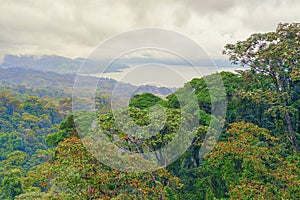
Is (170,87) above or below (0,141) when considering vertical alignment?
above

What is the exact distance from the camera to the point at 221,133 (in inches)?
411

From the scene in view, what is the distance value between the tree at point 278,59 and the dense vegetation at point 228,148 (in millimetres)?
33

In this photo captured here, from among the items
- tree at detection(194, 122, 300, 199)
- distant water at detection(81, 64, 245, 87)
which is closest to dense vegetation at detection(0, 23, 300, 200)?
tree at detection(194, 122, 300, 199)

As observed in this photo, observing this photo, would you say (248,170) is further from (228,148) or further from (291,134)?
(291,134)

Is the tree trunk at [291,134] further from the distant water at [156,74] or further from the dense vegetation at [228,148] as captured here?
the distant water at [156,74]

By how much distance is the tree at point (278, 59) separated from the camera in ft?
32.1

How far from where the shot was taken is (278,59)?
10.2m

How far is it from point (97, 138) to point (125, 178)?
1.42 m

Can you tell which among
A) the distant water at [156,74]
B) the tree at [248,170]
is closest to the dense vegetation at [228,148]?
the tree at [248,170]

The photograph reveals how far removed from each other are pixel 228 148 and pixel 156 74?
3.08 meters

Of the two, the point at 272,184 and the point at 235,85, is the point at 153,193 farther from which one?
the point at 235,85

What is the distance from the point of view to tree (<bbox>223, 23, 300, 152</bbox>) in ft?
32.1

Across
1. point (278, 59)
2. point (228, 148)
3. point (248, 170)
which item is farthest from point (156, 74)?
point (278, 59)

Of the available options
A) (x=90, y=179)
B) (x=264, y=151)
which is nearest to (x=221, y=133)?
(x=264, y=151)
